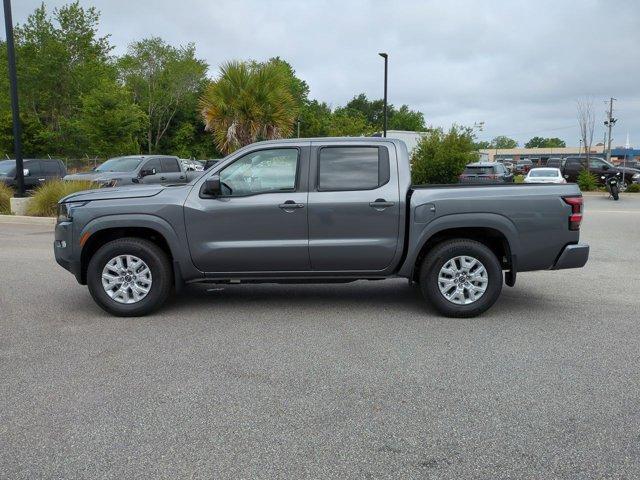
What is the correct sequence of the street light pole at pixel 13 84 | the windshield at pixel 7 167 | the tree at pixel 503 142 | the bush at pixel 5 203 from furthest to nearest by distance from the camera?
the tree at pixel 503 142, the windshield at pixel 7 167, the bush at pixel 5 203, the street light pole at pixel 13 84

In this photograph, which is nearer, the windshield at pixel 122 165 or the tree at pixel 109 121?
the windshield at pixel 122 165

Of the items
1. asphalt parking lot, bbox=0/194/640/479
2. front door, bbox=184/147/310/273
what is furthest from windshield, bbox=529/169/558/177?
front door, bbox=184/147/310/273

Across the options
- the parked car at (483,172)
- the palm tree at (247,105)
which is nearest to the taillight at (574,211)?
the parked car at (483,172)

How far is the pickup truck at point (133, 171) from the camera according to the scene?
1585 cm

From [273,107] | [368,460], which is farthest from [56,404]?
[273,107]

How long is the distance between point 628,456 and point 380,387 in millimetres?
1596

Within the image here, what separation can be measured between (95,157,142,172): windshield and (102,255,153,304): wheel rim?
11.7 m

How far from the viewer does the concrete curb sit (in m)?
14.8

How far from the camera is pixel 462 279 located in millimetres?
6059

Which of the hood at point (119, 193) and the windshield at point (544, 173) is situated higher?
the hood at point (119, 193)

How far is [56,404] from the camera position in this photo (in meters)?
3.93

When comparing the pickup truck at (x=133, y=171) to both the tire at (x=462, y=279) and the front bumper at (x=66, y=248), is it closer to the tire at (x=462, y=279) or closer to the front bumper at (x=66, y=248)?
the front bumper at (x=66, y=248)

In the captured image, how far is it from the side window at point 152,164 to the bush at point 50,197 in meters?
1.77

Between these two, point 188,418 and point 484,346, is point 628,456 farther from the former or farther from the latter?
point 188,418
